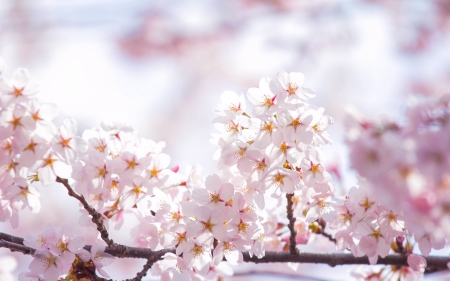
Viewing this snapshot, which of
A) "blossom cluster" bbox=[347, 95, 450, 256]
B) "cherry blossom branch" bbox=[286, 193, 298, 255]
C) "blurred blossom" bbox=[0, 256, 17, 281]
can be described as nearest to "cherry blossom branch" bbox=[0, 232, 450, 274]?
"cherry blossom branch" bbox=[286, 193, 298, 255]

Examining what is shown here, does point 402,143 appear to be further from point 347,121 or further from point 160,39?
point 160,39

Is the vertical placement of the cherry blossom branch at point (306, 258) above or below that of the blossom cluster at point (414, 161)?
below

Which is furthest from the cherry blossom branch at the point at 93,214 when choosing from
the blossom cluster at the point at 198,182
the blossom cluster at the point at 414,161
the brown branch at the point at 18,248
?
the blossom cluster at the point at 414,161

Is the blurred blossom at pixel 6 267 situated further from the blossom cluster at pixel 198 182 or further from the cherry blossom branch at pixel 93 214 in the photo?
the cherry blossom branch at pixel 93 214

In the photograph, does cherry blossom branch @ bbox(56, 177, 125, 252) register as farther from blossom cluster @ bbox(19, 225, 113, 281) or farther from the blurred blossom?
the blurred blossom

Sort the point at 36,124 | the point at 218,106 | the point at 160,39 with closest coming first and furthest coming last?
the point at 36,124 → the point at 218,106 → the point at 160,39

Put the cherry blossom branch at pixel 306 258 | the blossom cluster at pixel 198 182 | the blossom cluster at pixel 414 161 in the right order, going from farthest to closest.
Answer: the cherry blossom branch at pixel 306 258 < the blossom cluster at pixel 198 182 < the blossom cluster at pixel 414 161

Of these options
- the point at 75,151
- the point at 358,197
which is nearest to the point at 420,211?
the point at 358,197

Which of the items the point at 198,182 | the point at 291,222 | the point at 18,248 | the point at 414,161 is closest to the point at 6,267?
the point at 18,248

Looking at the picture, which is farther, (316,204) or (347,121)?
(316,204)
